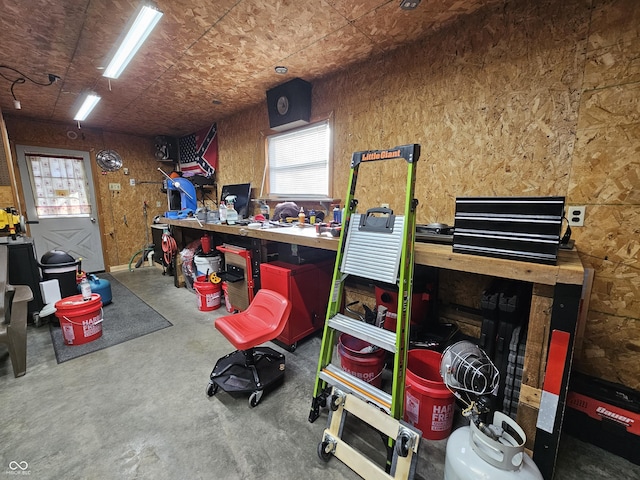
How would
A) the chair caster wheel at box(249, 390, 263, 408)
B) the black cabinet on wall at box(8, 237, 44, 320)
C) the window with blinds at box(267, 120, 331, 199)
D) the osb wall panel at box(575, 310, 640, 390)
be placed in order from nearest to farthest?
1. the osb wall panel at box(575, 310, 640, 390)
2. the chair caster wheel at box(249, 390, 263, 408)
3. the black cabinet on wall at box(8, 237, 44, 320)
4. the window with blinds at box(267, 120, 331, 199)

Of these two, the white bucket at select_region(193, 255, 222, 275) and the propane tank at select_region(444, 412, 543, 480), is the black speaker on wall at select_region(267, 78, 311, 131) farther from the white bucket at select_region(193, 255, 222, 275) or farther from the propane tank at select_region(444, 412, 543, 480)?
the propane tank at select_region(444, 412, 543, 480)

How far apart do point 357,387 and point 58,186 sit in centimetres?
582

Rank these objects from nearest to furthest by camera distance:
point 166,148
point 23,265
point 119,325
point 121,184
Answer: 1. point 23,265
2. point 119,325
3. point 121,184
4. point 166,148

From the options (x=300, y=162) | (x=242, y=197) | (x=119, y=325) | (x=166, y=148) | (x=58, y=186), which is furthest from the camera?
(x=166, y=148)

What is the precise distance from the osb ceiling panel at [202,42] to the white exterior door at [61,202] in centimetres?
113

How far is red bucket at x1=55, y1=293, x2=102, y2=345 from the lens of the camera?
2.28 metres

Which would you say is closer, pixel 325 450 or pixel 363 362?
pixel 325 450

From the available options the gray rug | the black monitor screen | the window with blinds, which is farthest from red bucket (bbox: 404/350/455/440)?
the black monitor screen

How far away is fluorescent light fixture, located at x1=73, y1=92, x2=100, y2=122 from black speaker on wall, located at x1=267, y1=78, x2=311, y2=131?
2.19 meters

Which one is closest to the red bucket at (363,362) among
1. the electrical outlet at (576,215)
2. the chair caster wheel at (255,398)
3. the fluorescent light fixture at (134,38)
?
the chair caster wheel at (255,398)

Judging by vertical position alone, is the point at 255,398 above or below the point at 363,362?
below

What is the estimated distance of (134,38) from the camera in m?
2.02

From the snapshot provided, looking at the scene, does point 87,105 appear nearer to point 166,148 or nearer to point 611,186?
point 166,148

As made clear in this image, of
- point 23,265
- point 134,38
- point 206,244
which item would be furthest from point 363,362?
point 23,265
